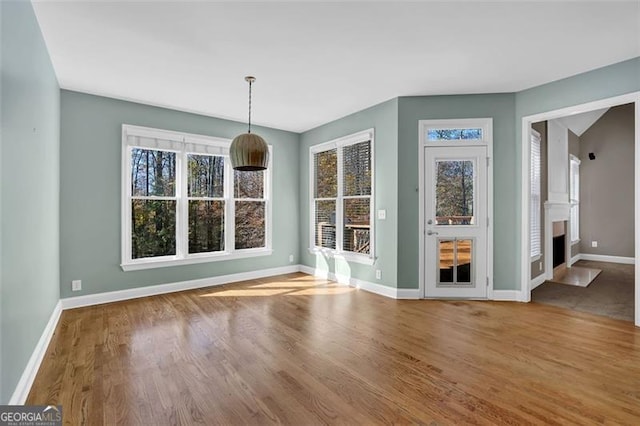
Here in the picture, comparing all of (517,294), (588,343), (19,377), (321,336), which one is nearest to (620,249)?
(517,294)

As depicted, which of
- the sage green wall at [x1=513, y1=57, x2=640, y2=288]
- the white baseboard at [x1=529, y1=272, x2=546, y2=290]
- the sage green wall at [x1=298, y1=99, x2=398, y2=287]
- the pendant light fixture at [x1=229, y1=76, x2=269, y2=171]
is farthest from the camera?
the white baseboard at [x1=529, y1=272, x2=546, y2=290]

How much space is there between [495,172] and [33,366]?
5146 mm

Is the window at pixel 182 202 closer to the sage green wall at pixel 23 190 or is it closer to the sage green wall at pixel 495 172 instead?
the sage green wall at pixel 23 190

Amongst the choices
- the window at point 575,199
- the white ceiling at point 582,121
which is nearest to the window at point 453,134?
the white ceiling at point 582,121

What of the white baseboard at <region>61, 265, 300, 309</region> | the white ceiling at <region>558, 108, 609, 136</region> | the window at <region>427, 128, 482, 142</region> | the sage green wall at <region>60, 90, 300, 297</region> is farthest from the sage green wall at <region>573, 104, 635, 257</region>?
A: the sage green wall at <region>60, 90, 300, 297</region>

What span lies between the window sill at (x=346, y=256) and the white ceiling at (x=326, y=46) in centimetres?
239

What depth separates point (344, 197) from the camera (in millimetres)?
5344

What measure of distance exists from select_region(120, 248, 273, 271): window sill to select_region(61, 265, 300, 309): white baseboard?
11.3 inches

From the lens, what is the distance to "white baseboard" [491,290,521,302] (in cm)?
422

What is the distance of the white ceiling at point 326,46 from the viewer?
2484mm

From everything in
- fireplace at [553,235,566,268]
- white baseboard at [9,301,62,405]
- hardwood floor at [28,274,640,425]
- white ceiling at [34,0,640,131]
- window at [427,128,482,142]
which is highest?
white ceiling at [34,0,640,131]

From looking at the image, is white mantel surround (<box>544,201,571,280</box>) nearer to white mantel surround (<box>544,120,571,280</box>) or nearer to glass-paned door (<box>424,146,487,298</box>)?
white mantel surround (<box>544,120,571,280</box>)

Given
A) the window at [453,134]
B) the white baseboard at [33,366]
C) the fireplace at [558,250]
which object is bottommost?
the white baseboard at [33,366]

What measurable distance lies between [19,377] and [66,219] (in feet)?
8.04
